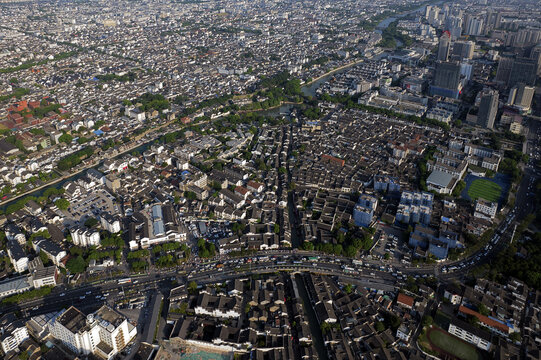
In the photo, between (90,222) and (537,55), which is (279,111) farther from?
(537,55)

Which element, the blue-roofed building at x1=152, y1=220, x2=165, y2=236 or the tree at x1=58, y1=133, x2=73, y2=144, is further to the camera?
the tree at x1=58, y1=133, x2=73, y2=144

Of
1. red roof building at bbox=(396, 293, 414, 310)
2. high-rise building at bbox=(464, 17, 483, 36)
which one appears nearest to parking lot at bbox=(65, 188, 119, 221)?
red roof building at bbox=(396, 293, 414, 310)

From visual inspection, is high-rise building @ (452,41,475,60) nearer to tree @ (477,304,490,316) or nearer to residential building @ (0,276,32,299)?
tree @ (477,304,490,316)

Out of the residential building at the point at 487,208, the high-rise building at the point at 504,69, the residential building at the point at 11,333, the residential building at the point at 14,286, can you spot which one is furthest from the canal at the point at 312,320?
the high-rise building at the point at 504,69

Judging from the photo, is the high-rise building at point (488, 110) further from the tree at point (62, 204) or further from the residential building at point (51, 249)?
the residential building at point (51, 249)

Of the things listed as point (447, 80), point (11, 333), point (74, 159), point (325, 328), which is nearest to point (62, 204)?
point (74, 159)

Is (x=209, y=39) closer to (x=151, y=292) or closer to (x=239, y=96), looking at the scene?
(x=239, y=96)
